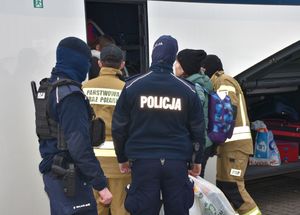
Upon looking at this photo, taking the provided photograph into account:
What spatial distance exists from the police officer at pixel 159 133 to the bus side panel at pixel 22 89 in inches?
24.9

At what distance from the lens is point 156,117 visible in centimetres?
306

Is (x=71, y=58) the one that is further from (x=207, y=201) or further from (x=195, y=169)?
(x=207, y=201)

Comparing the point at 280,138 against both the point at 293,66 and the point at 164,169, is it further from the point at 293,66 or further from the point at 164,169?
the point at 164,169

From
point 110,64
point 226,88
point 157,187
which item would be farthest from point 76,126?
point 226,88

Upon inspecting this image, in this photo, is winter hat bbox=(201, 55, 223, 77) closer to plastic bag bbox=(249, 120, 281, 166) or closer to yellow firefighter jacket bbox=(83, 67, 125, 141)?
yellow firefighter jacket bbox=(83, 67, 125, 141)

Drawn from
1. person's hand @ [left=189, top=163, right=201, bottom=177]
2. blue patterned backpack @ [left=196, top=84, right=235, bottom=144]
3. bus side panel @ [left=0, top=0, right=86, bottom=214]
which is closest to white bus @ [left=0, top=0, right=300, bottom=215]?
bus side panel @ [left=0, top=0, right=86, bottom=214]

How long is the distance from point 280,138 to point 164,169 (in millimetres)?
3318

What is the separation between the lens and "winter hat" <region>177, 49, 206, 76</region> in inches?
151

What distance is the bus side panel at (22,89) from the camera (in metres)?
3.29

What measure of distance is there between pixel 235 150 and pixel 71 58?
2030 mm

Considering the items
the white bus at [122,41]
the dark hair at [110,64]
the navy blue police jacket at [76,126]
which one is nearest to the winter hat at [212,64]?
the white bus at [122,41]

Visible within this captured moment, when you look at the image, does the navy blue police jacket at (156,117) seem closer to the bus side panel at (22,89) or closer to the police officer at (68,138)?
the police officer at (68,138)

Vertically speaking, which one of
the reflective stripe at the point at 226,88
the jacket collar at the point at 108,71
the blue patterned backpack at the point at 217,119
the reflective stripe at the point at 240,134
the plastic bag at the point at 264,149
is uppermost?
the jacket collar at the point at 108,71

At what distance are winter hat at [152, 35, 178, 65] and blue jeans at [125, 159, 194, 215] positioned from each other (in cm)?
60
